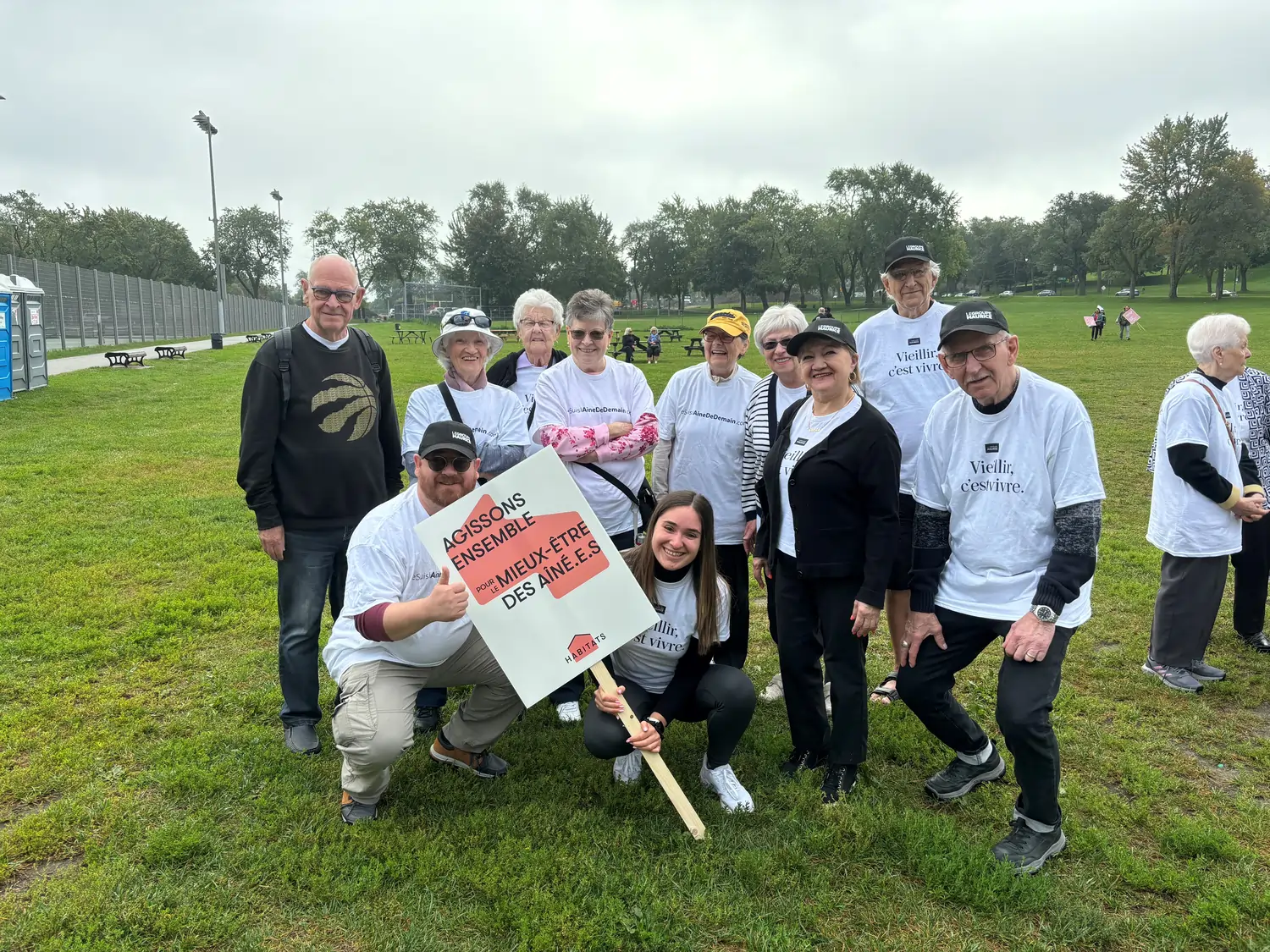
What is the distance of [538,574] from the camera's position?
136 inches

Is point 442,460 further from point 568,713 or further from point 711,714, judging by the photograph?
point 568,713

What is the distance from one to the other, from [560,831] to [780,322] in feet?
9.25

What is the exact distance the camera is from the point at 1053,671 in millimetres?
3100

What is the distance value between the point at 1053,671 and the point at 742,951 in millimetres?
1632

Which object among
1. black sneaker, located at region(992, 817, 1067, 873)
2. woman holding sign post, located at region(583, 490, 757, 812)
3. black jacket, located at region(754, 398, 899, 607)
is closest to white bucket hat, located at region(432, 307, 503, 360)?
woman holding sign post, located at region(583, 490, 757, 812)

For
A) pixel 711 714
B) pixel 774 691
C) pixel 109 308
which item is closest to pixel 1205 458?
pixel 774 691

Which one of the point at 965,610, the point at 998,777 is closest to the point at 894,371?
the point at 965,610

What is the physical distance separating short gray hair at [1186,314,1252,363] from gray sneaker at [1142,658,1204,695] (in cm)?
198

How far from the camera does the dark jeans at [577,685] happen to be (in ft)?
14.4

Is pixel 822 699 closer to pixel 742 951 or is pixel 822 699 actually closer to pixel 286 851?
pixel 742 951

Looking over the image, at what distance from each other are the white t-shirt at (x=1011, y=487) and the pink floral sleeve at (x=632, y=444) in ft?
5.01

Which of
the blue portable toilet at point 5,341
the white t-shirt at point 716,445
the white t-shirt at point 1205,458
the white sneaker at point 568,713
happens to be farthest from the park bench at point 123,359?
the white t-shirt at point 1205,458

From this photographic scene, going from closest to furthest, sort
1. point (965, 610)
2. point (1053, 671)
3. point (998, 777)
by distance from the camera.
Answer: point (1053, 671)
point (965, 610)
point (998, 777)

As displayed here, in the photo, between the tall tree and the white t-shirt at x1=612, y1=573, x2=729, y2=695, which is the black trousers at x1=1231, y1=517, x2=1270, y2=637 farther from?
the tall tree
